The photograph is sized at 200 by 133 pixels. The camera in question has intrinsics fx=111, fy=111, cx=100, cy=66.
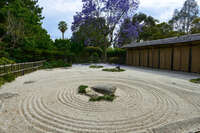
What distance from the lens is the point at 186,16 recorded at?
23.2 meters

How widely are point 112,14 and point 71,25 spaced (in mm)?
8149

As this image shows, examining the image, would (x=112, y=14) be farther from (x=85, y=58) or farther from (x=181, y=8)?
(x=181, y=8)

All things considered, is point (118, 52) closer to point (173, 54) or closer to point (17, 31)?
point (173, 54)

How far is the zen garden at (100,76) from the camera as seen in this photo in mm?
2363

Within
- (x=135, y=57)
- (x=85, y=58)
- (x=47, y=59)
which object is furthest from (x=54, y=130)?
(x=85, y=58)

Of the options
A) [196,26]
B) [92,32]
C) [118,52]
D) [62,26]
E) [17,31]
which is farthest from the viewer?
[62,26]

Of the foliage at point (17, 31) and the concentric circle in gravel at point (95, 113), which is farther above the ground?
the foliage at point (17, 31)

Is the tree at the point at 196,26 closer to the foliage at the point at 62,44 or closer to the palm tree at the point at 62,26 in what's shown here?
the foliage at the point at 62,44

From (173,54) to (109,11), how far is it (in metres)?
12.9

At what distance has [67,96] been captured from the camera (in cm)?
376

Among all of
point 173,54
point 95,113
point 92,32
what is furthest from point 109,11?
point 95,113

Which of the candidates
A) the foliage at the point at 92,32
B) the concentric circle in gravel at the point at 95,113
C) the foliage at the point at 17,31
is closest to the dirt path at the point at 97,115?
the concentric circle in gravel at the point at 95,113

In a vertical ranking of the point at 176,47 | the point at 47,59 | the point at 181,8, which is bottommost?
the point at 47,59

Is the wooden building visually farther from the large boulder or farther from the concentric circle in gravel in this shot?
the large boulder
